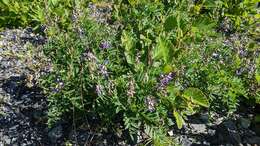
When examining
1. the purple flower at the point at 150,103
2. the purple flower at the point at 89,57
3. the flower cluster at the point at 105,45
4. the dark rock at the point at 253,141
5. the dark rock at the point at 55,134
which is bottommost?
the dark rock at the point at 253,141

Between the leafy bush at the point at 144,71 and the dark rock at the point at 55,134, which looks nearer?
the leafy bush at the point at 144,71

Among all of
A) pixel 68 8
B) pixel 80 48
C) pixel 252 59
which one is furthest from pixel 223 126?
pixel 68 8

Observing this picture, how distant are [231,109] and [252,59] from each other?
593mm

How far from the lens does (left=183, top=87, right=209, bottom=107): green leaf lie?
11.5ft

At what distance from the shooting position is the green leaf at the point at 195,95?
3.51 metres

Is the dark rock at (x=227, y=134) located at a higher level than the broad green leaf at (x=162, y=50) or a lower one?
lower

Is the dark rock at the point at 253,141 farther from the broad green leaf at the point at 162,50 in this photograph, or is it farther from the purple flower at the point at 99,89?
the purple flower at the point at 99,89

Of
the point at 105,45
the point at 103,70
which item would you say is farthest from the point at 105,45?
the point at 103,70

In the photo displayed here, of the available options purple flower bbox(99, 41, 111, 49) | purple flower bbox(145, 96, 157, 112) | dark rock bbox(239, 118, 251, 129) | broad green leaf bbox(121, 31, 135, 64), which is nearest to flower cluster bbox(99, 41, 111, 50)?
purple flower bbox(99, 41, 111, 49)

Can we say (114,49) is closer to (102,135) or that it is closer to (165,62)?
(165,62)

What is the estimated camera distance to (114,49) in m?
3.91

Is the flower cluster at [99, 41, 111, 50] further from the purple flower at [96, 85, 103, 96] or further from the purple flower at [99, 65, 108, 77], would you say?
the purple flower at [96, 85, 103, 96]

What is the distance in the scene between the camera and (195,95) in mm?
3535

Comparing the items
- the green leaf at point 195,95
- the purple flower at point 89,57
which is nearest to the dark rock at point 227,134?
the green leaf at point 195,95
